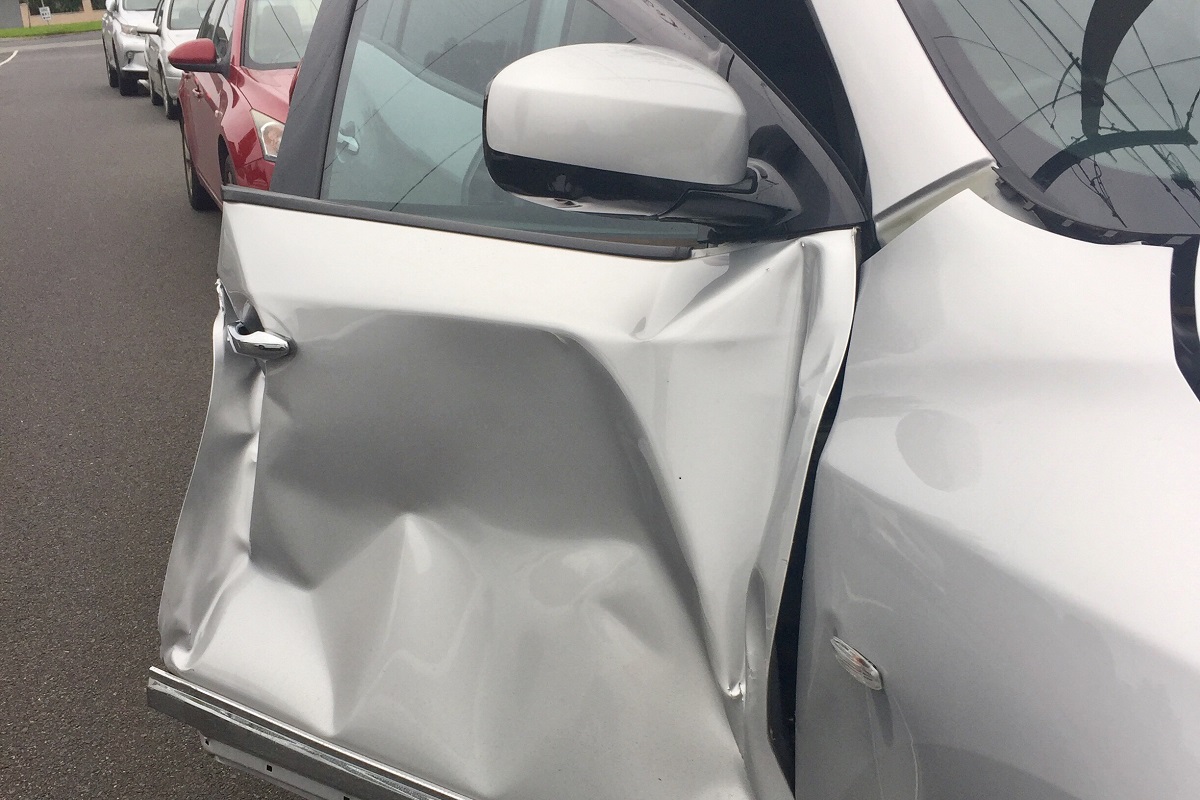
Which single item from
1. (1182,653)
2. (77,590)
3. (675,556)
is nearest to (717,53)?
(675,556)

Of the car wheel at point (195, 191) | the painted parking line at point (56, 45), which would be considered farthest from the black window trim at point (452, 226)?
the painted parking line at point (56, 45)

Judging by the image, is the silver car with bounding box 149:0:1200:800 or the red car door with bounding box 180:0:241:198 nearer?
the silver car with bounding box 149:0:1200:800

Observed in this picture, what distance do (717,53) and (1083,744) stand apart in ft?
3.15

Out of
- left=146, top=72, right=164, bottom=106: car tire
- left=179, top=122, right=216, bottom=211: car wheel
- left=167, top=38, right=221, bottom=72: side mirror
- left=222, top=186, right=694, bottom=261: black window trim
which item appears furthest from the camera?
left=146, top=72, right=164, bottom=106: car tire

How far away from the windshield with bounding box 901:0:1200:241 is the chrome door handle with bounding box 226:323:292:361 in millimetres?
966

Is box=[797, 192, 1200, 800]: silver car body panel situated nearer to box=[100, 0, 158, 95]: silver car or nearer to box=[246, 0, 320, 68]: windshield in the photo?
box=[246, 0, 320, 68]: windshield

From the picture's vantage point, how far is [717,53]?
138 centimetres

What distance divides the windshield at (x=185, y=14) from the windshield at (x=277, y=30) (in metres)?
5.07

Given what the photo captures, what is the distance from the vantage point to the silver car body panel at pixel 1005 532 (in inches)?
30.2

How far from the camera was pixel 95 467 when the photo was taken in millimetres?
3695

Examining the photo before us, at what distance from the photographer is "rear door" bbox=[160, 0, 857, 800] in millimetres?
1195

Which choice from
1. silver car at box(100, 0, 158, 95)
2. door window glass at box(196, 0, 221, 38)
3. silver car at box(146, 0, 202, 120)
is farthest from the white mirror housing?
silver car at box(100, 0, 158, 95)

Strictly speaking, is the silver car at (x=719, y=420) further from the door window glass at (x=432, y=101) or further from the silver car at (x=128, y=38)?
the silver car at (x=128, y=38)

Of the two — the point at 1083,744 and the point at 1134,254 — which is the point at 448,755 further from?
the point at 1134,254
